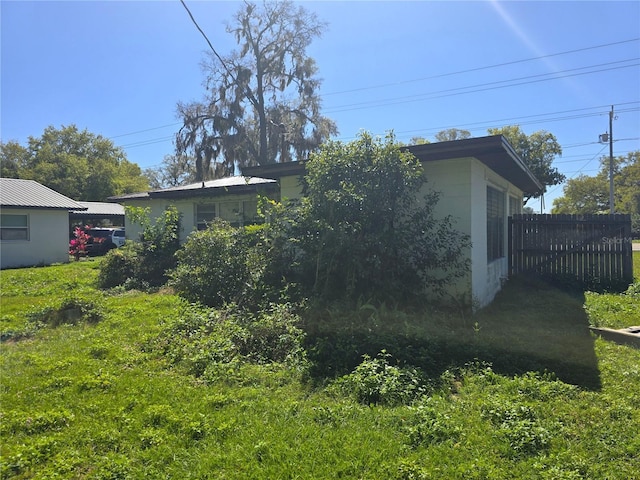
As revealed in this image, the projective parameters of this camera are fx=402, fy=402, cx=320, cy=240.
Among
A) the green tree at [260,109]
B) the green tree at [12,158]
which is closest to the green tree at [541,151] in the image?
the green tree at [260,109]

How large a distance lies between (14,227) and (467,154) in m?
16.6

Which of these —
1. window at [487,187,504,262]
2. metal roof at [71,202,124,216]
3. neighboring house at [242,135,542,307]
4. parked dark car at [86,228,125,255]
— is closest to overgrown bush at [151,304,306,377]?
neighboring house at [242,135,542,307]

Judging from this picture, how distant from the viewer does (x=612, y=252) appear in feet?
32.4

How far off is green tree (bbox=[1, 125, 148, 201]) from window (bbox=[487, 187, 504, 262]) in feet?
112

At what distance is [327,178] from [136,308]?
4.01 metres

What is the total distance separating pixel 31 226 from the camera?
1568 cm

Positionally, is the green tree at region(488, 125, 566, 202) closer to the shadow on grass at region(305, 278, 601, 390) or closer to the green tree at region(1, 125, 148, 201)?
the shadow on grass at region(305, 278, 601, 390)

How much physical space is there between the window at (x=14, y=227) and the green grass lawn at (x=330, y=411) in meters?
12.1

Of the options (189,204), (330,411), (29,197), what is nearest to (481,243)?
(330,411)

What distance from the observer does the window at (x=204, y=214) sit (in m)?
13.2

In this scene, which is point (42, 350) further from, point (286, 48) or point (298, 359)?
point (286, 48)

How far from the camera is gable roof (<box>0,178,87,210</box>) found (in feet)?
49.2

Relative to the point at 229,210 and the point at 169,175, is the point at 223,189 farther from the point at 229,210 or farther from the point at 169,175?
the point at 169,175

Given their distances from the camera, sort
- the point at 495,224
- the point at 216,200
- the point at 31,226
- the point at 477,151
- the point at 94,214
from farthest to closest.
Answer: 1. the point at 94,214
2. the point at 31,226
3. the point at 216,200
4. the point at 495,224
5. the point at 477,151
